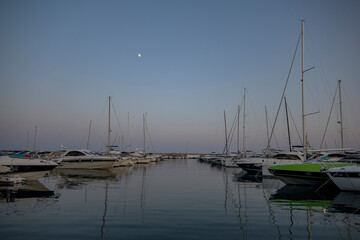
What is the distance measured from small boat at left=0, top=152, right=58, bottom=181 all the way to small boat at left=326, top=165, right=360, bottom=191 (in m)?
18.8

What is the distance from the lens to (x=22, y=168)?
19141 millimetres

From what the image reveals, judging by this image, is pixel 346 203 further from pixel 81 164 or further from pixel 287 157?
pixel 81 164

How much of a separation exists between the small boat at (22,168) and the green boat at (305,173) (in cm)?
1688

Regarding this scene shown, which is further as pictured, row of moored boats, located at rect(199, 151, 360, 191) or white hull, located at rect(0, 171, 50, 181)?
white hull, located at rect(0, 171, 50, 181)

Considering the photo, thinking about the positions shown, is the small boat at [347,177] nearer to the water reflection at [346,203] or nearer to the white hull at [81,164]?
the water reflection at [346,203]

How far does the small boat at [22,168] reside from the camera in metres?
18.4

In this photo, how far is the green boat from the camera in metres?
18.5

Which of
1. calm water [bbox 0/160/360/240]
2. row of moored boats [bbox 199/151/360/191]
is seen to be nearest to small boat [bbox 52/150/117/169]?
calm water [bbox 0/160/360/240]

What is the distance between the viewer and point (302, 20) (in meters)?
23.2

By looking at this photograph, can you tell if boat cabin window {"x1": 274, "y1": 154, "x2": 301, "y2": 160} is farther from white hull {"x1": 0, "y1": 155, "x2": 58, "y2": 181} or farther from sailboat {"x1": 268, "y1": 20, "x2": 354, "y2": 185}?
white hull {"x1": 0, "y1": 155, "x2": 58, "y2": 181}

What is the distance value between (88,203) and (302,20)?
21846 millimetres

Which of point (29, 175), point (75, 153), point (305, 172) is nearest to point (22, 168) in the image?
point (29, 175)

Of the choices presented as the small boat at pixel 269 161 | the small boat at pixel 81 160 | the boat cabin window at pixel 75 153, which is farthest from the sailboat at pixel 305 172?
the boat cabin window at pixel 75 153

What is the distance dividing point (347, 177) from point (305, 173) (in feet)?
11.3
